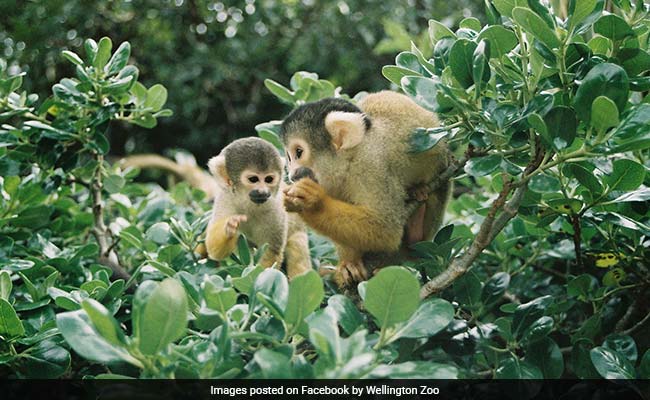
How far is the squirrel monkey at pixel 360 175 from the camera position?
1.68m

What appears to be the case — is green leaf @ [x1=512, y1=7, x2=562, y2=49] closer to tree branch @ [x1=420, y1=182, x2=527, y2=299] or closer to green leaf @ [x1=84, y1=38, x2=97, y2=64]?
tree branch @ [x1=420, y1=182, x2=527, y2=299]

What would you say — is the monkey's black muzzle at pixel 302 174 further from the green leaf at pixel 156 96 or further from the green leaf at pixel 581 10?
the green leaf at pixel 581 10

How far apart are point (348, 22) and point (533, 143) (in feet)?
14.4

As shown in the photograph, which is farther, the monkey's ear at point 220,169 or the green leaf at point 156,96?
the monkey's ear at point 220,169

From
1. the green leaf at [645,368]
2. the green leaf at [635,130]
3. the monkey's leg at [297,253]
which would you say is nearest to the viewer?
the green leaf at [635,130]

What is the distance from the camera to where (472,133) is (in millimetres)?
1206

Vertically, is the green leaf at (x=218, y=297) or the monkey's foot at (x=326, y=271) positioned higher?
the green leaf at (x=218, y=297)

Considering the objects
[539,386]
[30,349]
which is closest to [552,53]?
[539,386]

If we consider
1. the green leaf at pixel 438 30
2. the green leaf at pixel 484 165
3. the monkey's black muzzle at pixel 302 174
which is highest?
the green leaf at pixel 438 30

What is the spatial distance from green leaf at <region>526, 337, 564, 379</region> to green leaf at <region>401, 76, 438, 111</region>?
0.57 meters

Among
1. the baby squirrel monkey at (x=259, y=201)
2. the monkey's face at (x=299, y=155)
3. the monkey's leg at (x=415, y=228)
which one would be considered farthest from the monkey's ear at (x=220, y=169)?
the monkey's leg at (x=415, y=228)

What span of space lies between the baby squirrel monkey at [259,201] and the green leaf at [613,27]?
1.16 m

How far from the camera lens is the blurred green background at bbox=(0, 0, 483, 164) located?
4.73 m

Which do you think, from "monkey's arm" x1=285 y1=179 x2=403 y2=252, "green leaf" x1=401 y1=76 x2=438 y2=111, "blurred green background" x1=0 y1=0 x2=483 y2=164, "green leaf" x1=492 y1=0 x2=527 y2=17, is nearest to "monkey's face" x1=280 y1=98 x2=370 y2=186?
"monkey's arm" x1=285 y1=179 x2=403 y2=252
